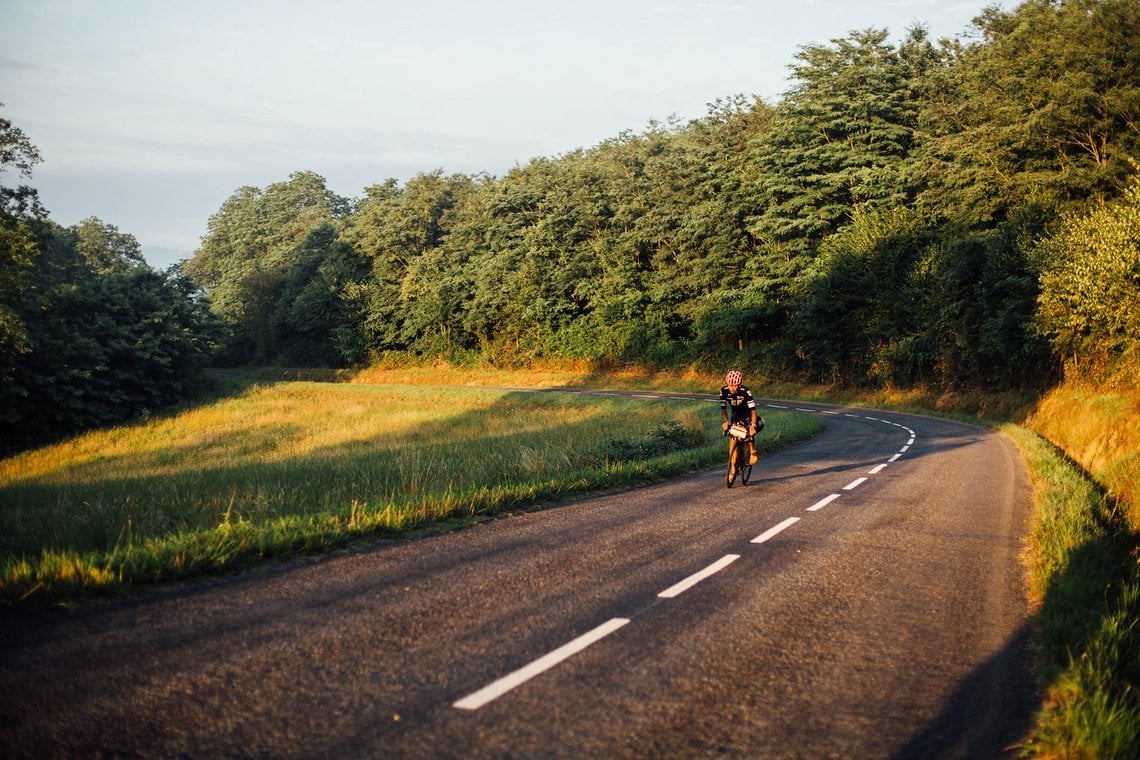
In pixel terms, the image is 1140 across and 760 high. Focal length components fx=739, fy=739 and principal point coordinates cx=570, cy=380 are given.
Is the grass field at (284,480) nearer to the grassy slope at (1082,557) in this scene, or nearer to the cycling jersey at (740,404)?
the grassy slope at (1082,557)

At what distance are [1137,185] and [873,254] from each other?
677 inches

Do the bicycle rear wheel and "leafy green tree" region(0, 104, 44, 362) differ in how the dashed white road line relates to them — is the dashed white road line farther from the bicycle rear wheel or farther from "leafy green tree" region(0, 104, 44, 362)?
"leafy green tree" region(0, 104, 44, 362)

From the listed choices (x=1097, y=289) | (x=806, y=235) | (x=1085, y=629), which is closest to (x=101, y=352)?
(x=806, y=235)

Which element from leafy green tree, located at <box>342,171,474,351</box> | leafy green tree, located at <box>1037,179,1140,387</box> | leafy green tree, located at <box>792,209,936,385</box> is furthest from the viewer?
leafy green tree, located at <box>342,171,474,351</box>

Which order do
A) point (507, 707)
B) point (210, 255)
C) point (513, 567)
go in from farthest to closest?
1. point (210, 255)
2. point (513, 567)
3. point (507, 707)

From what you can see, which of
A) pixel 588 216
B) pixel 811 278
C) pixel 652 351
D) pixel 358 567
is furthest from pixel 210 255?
pixel 358 567

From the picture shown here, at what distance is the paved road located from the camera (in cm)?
377

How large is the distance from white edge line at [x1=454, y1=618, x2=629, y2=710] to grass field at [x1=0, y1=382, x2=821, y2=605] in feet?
11.5

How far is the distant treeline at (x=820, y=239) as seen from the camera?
27297 mm

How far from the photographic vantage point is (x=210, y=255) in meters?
122

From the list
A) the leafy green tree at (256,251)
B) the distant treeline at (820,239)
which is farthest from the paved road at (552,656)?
the leafy green tree at (256,251)

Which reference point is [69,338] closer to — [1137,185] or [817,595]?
[817,595]

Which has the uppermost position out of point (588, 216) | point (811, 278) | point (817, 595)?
point (588, 216)

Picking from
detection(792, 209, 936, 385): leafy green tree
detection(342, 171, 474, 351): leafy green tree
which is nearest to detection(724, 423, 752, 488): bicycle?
detection(792, 209, 936, 385): leafy green tree
